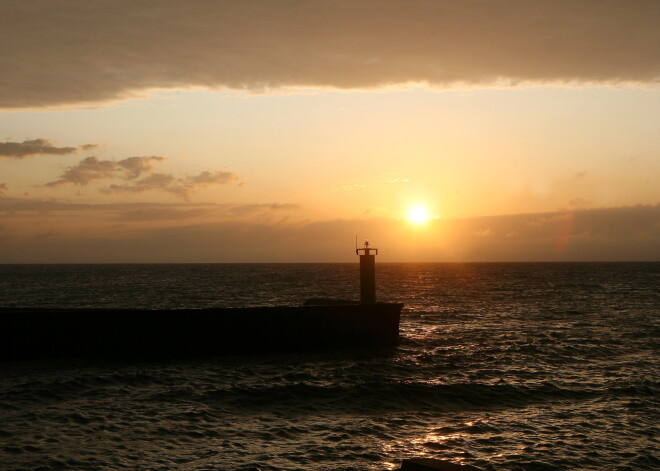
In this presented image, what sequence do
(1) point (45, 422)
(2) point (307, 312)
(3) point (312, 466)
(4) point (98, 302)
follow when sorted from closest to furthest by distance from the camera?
(3) point (312, 466) < (1) point (45, 422) < (2) point (307, 312) < (4) point (98, 302)

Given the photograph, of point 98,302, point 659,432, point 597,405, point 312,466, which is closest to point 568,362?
point 597,405

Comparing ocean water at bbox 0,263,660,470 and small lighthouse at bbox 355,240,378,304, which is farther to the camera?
small lighthouse at bbox 355,240,378,304

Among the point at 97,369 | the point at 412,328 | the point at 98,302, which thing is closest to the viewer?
the point at 97,369

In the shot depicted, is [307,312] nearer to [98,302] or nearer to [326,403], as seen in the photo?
[326,403]

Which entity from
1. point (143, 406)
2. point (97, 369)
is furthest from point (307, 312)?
point (143, 406)

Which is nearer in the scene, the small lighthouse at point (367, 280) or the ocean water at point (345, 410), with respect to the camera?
the ocean water at point (345, 410)

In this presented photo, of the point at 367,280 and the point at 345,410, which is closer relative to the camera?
the point at 345,410

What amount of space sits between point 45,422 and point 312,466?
26.0ft

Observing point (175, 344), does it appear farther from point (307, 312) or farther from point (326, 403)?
point (326, 403)

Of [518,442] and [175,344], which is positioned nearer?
[518,442]

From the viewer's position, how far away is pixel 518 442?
1455 cm

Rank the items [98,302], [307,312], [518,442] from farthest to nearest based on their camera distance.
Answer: [98,302] → [307,312] → [518,442]

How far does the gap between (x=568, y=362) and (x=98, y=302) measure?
49532 mm

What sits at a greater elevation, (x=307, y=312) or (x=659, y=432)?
(x=307, y=312)
